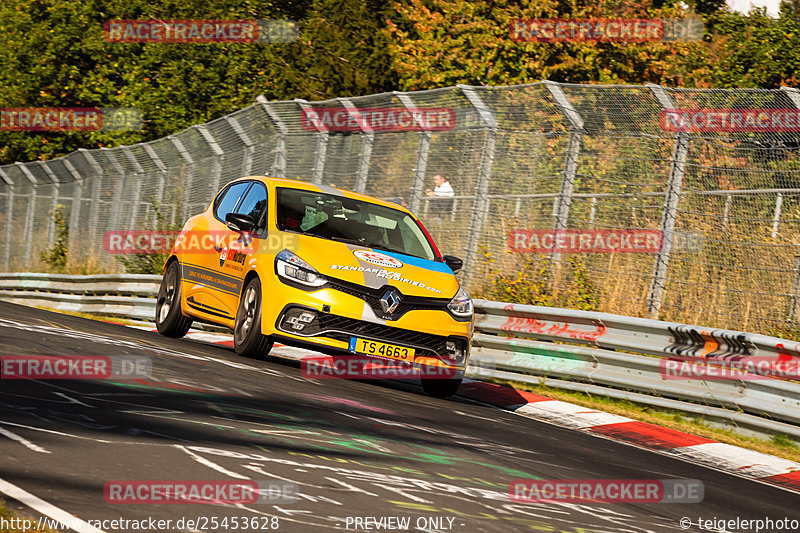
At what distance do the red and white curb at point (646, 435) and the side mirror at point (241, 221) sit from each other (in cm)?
260

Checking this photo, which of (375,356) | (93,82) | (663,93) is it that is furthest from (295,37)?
(375,356)

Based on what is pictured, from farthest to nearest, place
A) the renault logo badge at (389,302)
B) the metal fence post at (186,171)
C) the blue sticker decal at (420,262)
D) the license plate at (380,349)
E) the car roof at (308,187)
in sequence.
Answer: the metal fence post at (186,171) → the car roof at (308,187) → the blue sticker decal at (420,262) → the renault logo badge at (389,302) → the license plate at (380,349)

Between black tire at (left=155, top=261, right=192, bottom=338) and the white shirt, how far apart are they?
13.5 ft

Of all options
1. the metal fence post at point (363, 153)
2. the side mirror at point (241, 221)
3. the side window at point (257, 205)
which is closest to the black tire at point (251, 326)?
the side mirror at point (241, 221)

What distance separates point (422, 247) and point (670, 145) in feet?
10.5

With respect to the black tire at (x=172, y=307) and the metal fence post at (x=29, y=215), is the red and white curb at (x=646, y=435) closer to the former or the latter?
the black tire at (x=172, y=307)

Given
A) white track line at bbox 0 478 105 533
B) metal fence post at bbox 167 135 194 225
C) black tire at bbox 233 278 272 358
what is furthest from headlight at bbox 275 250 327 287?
metal fence post at bbox 167 135 194 225

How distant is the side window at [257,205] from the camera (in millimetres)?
10961

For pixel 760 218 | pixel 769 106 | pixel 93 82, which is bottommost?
pixel 760 218

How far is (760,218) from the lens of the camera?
40.7 ft

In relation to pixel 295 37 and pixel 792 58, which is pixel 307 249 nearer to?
pixel 792 58

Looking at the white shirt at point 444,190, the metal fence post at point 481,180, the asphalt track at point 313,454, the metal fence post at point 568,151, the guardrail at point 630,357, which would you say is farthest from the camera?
the white shirt at point 444,190

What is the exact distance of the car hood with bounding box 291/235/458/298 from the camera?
32.8ft

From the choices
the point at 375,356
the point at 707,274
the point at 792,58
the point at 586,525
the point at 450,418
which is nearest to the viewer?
the point at 586,525
